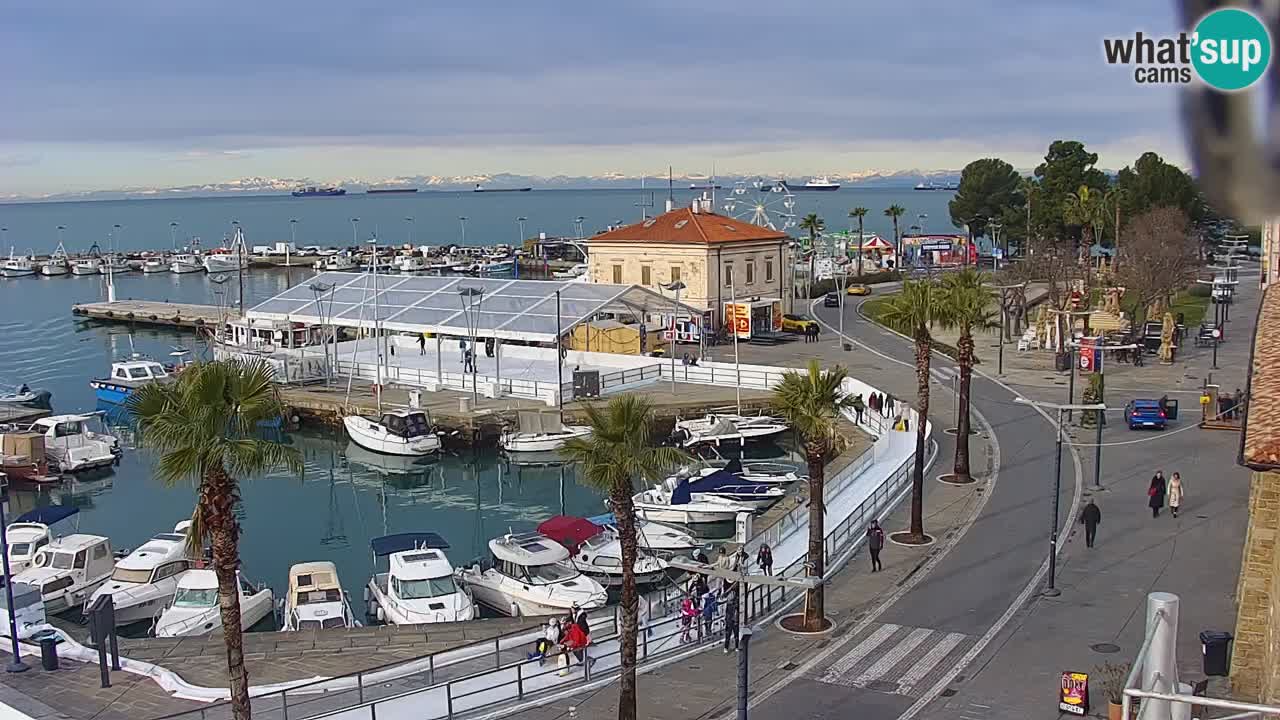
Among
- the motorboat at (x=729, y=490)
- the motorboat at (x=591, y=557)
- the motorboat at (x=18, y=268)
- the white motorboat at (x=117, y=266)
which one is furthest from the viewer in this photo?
the motorboat at (x=18, y=268)

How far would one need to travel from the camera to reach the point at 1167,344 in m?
61.6

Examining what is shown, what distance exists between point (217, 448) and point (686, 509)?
1033 inches

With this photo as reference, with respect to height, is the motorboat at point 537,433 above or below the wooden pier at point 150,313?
below

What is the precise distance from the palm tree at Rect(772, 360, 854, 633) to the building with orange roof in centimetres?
4712

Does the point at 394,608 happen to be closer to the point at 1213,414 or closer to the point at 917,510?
the point at 917,510

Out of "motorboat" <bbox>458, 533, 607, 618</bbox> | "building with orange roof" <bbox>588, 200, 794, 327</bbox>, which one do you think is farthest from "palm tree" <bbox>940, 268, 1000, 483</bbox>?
"building with orange roof" <bbox>588, 200, 794, 327</bbox>

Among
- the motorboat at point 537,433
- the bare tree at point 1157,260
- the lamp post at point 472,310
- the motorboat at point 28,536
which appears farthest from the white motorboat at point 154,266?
the motorboat at point 28,536

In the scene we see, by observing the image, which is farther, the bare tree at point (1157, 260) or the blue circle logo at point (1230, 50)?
the bare tree at point (1157, 260)

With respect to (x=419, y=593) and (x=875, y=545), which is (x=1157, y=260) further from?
(x=419, y=593)

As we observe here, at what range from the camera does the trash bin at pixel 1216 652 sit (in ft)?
72.1

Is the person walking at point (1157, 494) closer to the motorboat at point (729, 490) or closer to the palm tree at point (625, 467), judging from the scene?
the motorboat at point (729, 490)

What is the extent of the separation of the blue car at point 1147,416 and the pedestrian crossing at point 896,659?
24146 millimetres

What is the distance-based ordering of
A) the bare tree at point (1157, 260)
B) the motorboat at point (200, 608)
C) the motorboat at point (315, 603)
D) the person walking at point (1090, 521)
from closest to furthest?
the motorboat at point (315, 603), the person walking at point (1090, 521), the motorboat at point (200, 608), the bare tree at point (1157, 260)

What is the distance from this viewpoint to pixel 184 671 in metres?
24.5
